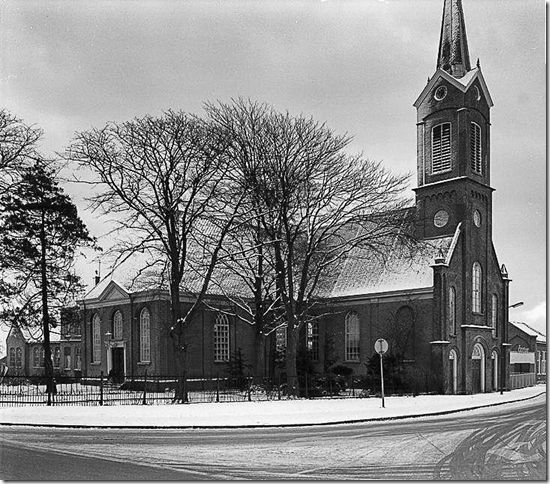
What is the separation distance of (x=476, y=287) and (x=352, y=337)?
899cm

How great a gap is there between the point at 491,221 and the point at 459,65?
10706 mm

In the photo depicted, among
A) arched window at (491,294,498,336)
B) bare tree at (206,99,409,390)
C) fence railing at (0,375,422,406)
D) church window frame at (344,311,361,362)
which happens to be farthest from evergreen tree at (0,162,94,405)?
arched window at (491,294,498,336)

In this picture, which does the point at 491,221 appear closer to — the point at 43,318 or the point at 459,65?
the point at 459,65

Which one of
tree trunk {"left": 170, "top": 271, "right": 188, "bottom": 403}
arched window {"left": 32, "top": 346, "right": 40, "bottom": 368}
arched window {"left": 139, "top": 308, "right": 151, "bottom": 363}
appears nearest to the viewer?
tree trunk {"left": 170, "top": 271, "right": 188, "bottom": 403}

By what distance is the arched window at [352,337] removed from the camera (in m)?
47.9

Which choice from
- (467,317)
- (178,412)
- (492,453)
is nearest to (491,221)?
(467,317)

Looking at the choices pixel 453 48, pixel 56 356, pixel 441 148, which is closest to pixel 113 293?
pixel 56 356

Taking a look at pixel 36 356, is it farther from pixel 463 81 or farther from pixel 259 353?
pixel 463 81

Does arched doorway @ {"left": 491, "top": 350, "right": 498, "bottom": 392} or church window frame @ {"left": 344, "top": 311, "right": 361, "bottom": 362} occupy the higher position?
church window frame @ {"left": 344, "top": 311, "right": 361, "bottom": 362}

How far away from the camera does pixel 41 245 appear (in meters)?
39.1

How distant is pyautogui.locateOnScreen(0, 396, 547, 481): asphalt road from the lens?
43.8ft

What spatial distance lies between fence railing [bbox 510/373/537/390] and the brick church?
3625mm

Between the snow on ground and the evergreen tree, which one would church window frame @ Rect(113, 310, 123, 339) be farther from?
the snow on ground

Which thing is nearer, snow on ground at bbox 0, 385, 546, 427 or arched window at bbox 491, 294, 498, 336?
snow on ground at bbox 0, 385, 546, 427
